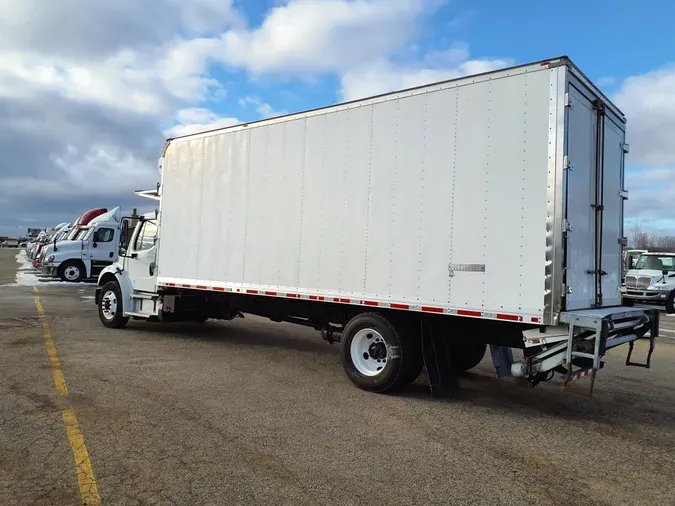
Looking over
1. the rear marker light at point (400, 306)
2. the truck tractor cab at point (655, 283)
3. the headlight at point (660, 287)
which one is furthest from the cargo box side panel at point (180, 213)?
the headlight at point (660, 287)

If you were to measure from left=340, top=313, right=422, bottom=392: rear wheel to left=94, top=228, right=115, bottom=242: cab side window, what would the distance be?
18.9 m

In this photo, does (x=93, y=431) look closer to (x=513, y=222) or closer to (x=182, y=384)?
(x=182, y=384)

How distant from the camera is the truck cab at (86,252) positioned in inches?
893

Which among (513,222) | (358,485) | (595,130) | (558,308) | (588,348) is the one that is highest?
(595,130)

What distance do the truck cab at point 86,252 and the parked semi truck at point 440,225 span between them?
1615 centimetres

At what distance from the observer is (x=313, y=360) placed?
8.56 metres

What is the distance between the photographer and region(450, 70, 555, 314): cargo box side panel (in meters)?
5.37

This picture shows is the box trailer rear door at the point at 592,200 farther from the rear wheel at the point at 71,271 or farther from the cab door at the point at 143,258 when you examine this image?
the rear wheel at the point at 71,271

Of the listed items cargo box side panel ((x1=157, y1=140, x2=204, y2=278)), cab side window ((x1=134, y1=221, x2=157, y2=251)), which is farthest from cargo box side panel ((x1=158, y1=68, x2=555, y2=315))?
cab side window ((x1=134, y1=221, x2=157, y2=251))

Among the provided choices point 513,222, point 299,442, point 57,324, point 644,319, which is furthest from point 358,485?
point 57,324

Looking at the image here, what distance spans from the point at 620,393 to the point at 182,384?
227 inches

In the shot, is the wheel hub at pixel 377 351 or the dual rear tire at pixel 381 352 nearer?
the dual rear tire at pixel 381 352

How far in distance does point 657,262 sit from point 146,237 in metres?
19.0

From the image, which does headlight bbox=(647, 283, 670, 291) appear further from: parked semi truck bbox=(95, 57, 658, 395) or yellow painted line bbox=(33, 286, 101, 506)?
yellow painted line bbox=(33, 286, 101, 506)
